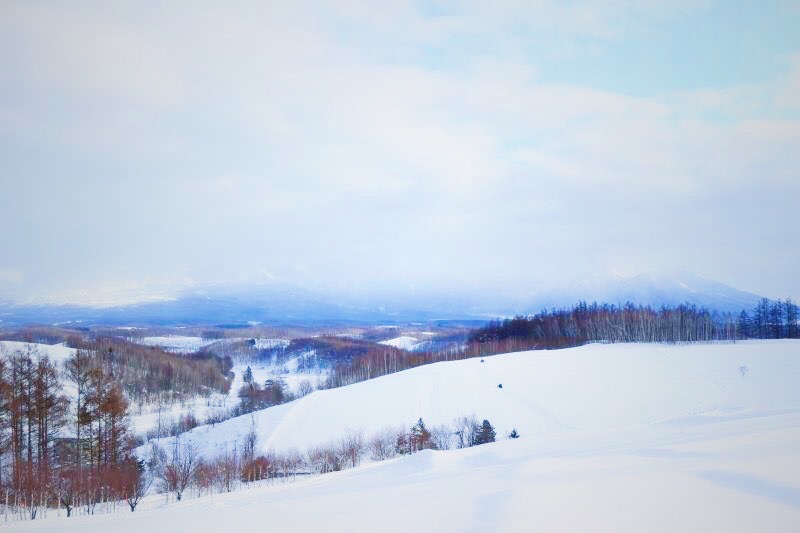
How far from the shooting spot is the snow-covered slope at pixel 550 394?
1099 inches

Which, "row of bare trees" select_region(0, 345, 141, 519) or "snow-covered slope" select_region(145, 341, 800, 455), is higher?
"row of bare trees" select_region(0, 345, 141, 519)

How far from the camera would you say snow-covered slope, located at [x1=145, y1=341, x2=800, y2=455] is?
27922mm

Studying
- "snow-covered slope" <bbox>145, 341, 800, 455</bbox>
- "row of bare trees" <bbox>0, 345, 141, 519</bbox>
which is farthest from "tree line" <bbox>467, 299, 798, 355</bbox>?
"row of bare trees" <bbox>0, 345, 141, 519</bbox>

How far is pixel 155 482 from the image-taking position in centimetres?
2394

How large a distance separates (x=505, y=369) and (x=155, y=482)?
32164mm

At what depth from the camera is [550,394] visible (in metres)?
33.4

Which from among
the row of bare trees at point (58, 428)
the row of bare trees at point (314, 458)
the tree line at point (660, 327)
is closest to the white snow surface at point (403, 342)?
the tree line at point (660, 327)

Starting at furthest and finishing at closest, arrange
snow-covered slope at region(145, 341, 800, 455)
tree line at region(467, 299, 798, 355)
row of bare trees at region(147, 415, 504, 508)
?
tree line at region(467, 299, 798, 355) < snow-covered slope at region(145, 341, 800, 455) < row of bare trees at region(147, 415, 504, 508)

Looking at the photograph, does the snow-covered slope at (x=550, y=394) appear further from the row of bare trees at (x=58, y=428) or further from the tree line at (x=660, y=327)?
the tree line at (x=660, y=327)

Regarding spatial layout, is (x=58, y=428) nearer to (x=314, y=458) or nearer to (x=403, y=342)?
(x=314, y=458)

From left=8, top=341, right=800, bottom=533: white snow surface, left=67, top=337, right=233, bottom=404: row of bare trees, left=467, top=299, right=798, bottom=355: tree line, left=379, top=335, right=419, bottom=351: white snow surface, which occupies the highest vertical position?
left=8, top=341, right=800, bottom=533: white snow surface

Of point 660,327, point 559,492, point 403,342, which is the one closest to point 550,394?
point 559,492

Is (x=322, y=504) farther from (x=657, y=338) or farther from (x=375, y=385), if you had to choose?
(x=657, y=338)

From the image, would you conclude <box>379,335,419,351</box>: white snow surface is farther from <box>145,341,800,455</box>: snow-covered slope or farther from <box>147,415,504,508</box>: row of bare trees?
<box>147,415,504,508</box>: row of bare trees
